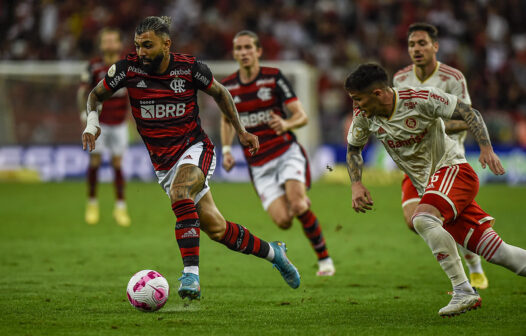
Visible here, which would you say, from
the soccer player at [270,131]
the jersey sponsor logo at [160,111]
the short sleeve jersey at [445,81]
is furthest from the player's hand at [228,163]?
the jersey sponsor logo at [160,111]

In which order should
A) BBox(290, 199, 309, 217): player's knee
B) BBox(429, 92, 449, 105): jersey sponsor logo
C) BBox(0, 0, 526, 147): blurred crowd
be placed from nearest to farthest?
1. BBox(429, 92, 449, 105): jersey sponsor logo
2. BBox(290, 199, 309, 217): player's knee
3. BBox(0, 0, 526, 147): blurred crowd

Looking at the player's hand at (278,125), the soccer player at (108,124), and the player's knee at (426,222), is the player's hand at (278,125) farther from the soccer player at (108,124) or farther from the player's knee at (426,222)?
the soccer player at (108,124)

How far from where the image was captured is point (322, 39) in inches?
938

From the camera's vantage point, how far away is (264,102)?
895 centimetres

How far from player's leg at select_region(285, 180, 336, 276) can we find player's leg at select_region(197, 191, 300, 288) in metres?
1.46

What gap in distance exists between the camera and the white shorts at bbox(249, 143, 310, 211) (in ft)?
29.2

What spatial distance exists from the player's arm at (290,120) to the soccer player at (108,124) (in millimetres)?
4302

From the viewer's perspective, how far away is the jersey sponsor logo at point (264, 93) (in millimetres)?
8945

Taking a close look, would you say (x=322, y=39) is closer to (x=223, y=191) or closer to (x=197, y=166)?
(x=223, y=191)

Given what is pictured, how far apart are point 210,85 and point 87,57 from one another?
683 inches

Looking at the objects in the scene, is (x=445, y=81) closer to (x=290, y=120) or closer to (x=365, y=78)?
(x=290, y=120)

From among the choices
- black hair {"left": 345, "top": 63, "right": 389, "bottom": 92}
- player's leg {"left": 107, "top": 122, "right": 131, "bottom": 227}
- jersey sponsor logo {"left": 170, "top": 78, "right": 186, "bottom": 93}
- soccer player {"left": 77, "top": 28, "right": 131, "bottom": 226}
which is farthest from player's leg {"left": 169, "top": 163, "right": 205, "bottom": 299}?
player's leg {"left": 107, "top": 122, "right": 131, "bottom": 227}

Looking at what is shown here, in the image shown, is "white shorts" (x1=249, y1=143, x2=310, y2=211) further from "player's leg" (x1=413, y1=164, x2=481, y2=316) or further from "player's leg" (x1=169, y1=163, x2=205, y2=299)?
"player's leg" (x1=413, y1=164, x2=481, y2=316)

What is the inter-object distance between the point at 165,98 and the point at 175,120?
21 centimetres
